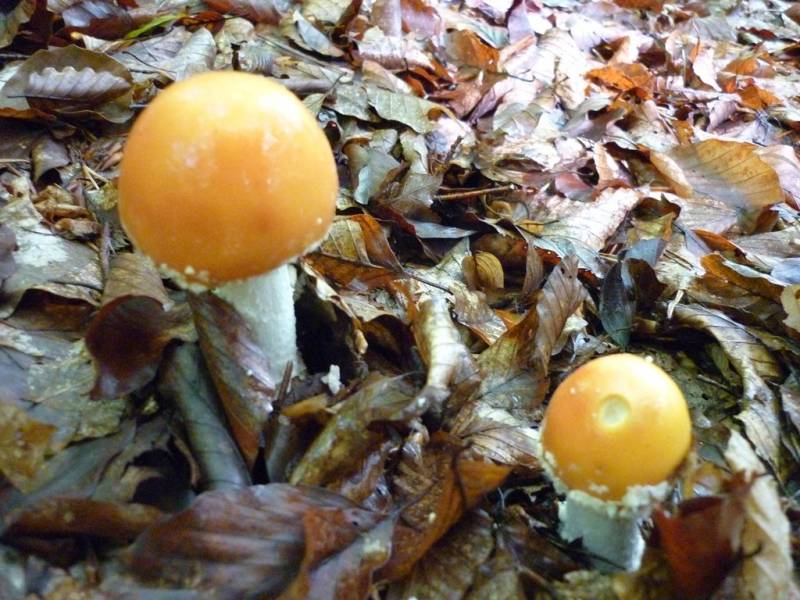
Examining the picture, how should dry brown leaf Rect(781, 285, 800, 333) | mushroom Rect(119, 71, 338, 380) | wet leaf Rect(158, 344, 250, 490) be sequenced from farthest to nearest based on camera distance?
dry brown leaf Rect(781, 285, 800, 333) → wet leaf Rect(158, 344, 250, 490) → mushroom Rect(119, 71, 338, 380)

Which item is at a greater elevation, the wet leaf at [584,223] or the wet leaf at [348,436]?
the wet leaf at [348,436]

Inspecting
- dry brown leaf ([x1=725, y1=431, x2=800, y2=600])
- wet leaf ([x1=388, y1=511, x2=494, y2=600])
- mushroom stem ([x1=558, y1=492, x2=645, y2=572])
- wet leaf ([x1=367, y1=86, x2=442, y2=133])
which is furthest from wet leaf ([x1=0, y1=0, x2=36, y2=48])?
dry brown leaf ([x1=725, y1=431, x2=800, y2=600])

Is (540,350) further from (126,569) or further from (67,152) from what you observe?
(67,152)

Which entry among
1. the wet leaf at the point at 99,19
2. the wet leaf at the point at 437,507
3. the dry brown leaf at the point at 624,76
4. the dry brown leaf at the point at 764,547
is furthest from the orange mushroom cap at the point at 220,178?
the dry brown leaf at the point at 624,76

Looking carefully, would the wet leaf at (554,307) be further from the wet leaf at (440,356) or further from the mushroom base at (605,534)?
the mushroom base at (605,534)

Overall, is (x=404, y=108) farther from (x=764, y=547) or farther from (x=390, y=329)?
(x=764, y=547)

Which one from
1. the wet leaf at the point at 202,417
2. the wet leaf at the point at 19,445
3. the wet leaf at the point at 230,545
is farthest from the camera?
the wet leaf at the point at 202,417

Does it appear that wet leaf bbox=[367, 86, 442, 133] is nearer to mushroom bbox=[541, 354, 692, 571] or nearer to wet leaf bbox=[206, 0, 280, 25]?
wet leaf bbox=[206, 0, 280, 25]

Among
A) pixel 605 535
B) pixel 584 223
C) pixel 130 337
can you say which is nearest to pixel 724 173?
pixel 584 223
